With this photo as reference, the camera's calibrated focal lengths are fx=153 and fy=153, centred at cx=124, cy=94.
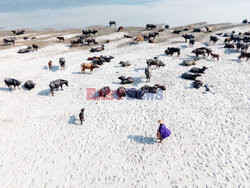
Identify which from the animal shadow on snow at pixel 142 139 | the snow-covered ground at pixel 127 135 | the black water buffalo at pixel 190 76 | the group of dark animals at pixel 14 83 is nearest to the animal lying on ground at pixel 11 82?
the group of dark animals at pixel 14 83

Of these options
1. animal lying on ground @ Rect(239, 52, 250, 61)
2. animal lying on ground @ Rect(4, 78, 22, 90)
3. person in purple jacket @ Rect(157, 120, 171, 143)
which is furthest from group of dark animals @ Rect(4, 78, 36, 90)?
animal lying on ground @ Rect(239, 52, 250, 61)

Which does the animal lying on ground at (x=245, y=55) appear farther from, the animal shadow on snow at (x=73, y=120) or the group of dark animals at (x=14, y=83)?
the group of dark animals at (x=14, y=83)

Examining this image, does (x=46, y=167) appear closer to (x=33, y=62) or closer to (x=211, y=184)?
(x=211, y=184)

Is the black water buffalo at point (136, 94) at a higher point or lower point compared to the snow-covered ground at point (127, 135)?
higher

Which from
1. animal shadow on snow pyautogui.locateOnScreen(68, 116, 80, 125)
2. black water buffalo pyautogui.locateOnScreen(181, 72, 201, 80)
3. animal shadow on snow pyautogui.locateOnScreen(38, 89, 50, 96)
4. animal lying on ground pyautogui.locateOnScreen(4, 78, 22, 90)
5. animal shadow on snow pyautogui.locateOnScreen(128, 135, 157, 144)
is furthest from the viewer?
black water buffalo pyautogui.locateOnScreen(181, 72, 201, 80)

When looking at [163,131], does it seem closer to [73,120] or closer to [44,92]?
[73,120]

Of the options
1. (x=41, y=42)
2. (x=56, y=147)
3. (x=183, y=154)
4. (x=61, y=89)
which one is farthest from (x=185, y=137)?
(x=41, y=42)

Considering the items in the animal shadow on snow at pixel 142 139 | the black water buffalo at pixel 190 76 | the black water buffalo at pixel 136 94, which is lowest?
the animal shadow on snow at pixel 142 139

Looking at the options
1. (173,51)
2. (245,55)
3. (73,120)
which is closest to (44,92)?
(73,120)

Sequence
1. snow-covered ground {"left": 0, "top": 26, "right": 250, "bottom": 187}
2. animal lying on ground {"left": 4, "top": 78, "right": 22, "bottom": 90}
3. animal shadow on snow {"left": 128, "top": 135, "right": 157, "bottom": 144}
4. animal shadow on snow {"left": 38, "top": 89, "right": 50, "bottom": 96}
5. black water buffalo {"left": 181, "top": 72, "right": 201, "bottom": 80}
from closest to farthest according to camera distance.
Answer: snow-covered ground {"left": 0, "top": 26, "right": 250, "bottom": 187}, animal shadow on snow {"left": 128, "top": 135, "right": 157, "bottom": 144}, animal lying on ground {"left": 4, "top": 78, "right": 22, "bottom": 90}, animal shadow on snow {"left": 38, "top": 89, "right": 50, "bottom": 96}, black water buffalo {"left": 181, "top": 72, "right": 201, "bottom": 80}

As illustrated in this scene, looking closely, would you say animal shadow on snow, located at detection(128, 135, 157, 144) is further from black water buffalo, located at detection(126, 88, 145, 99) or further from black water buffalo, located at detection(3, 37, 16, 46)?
black water buffalo, located at detection(3, 37, 16, 46)
